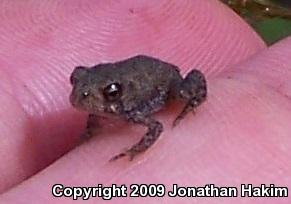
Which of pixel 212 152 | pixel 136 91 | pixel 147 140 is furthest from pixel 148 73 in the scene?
A: pixel 212 152

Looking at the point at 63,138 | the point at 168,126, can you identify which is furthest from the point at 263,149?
the point at 63,138

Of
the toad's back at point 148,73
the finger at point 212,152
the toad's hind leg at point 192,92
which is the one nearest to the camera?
the finger at point 212,152

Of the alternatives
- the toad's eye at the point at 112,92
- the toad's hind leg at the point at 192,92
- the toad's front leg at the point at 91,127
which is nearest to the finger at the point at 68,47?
the toad's front leg at the point at 91,127

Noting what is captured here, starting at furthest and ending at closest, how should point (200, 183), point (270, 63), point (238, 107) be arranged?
point (270, 63) < point (238, 107) < point (200, 183)

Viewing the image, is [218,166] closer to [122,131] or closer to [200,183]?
[200,183]

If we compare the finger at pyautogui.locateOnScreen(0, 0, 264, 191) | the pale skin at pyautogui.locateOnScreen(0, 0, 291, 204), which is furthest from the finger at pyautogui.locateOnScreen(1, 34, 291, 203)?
the finger at pyautogui.locateOnScreen(0, 0, 264, 191)

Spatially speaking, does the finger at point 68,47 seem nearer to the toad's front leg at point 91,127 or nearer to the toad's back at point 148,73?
the toad's front leg at point 91,127

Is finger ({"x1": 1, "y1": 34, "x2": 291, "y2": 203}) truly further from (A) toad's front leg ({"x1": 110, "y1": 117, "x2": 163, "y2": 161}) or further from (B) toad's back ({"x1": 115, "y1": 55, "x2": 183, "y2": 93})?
(B) toad's back ({"x1": 115, "y1": 55, "x2": 183, "y2": 93})
